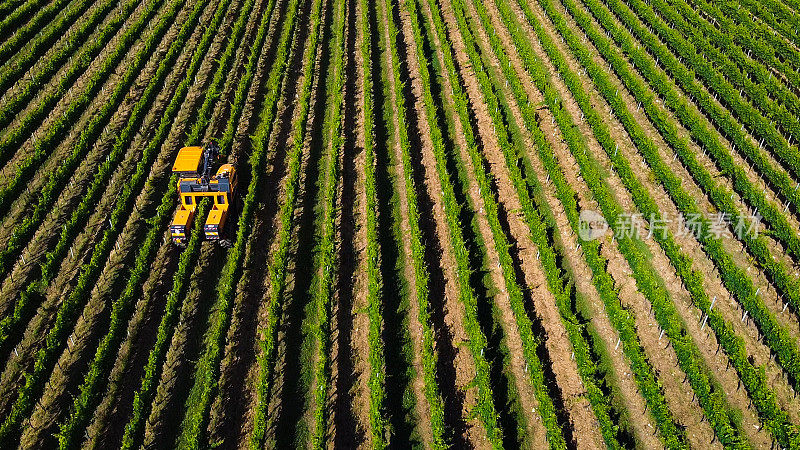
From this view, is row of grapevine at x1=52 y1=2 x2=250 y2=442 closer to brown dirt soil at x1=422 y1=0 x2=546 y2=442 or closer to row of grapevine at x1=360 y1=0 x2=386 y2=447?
row of grapevine at x1=360 y1=0 x2=386 y2=447

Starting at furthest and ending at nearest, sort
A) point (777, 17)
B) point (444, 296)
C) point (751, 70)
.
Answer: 1. point (777, 17)
2. point (751, 70)
3. point (444, 296)

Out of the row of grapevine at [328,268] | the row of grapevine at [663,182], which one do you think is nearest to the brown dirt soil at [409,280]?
the row of grapevine at [328,268]

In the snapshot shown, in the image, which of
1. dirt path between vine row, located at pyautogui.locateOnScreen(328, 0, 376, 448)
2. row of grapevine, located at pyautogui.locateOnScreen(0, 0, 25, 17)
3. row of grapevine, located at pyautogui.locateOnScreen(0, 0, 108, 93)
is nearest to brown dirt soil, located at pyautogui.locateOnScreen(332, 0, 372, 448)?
dirt path between vine row, located at pyautogui.locateOnScreen(328, 0, 376, 448)

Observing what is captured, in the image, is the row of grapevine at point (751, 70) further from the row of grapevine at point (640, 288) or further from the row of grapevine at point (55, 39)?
the row of grapevine at point (55, 39)

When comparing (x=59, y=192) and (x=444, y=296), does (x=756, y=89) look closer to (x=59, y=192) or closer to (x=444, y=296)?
(x=444, y=296)

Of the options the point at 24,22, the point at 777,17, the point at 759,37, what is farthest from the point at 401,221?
the point at 24,22

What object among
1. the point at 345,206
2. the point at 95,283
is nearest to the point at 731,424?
the point at 345,206
